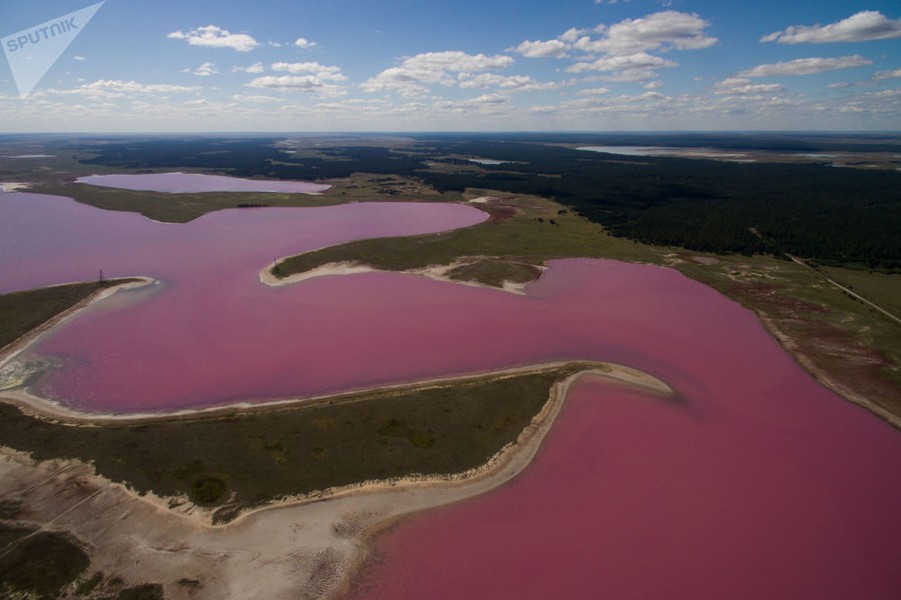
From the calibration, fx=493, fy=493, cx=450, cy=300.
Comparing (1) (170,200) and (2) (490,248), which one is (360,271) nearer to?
(2) (490,248)

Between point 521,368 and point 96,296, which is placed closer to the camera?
point 521,368

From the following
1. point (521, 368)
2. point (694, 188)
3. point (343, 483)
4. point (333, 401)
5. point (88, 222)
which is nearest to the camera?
point (343, 483)

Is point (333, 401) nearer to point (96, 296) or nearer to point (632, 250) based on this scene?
point (96, 296)

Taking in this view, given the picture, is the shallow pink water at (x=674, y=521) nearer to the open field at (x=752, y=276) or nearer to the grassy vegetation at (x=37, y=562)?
the open field at (x=752, y=276)

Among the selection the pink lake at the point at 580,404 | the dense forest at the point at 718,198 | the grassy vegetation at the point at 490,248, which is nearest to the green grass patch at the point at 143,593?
the pink lake at the point at 580,404

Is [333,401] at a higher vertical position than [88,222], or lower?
lower

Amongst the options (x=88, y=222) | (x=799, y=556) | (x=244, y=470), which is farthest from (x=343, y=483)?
(x=88, y=222)

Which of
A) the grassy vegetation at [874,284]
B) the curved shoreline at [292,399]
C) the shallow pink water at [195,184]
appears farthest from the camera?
the shallow pink water at [195,184]
